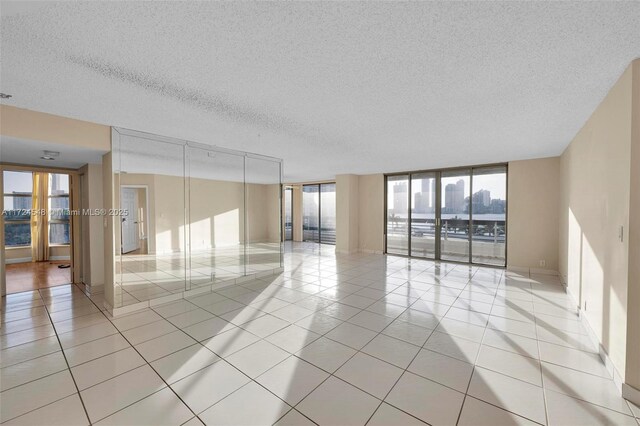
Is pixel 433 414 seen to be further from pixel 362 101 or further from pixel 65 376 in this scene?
pixel 65 376

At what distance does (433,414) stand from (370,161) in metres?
4.92

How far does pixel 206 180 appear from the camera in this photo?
8.91m

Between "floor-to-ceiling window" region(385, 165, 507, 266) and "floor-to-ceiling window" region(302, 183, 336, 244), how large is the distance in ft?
9.18

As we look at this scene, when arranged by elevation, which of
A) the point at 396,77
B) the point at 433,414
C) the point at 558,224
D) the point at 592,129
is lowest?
the point at 433,414

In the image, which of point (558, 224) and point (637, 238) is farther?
point (558, 224)

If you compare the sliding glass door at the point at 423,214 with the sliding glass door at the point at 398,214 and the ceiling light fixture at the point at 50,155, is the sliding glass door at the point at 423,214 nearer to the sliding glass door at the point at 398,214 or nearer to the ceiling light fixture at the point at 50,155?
the sliding glass door at the point at 398,214

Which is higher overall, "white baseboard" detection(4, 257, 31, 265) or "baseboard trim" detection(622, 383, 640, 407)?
"white baseboard" detection(4, 257, 31, 265)

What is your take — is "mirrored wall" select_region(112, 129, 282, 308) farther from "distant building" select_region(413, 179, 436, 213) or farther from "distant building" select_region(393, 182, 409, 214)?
"distant building" select_region(413, 179, 436, 213)

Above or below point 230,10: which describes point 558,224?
below

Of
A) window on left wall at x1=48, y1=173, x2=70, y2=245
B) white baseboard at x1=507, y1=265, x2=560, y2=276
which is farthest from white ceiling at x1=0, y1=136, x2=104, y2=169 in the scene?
white baseboard at x1=507, y1=265, x2=560, y2=276

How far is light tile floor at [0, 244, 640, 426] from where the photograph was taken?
69.7 inches

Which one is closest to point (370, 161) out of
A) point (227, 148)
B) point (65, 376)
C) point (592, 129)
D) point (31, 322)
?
point (227, 148)

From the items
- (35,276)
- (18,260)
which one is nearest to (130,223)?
(18,260)

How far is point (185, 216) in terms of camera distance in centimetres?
423
